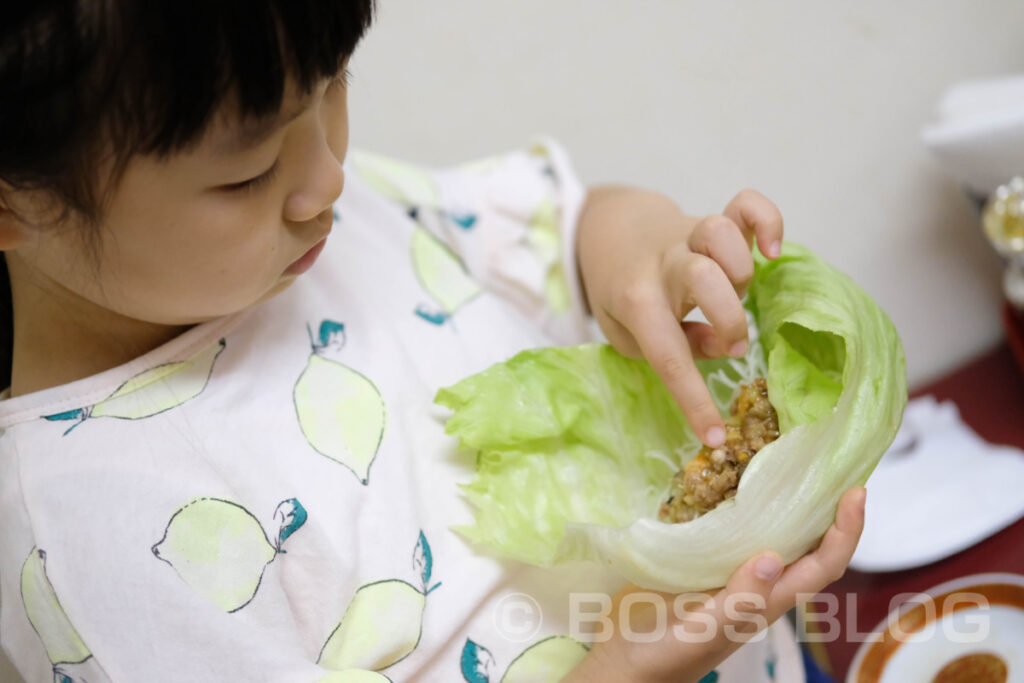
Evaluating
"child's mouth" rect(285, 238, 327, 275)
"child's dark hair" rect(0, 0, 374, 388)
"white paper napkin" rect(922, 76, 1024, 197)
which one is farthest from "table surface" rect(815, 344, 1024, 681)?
"child's dark hair" rect(0, 0, 374, 388)

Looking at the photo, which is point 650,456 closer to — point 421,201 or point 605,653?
point 605,653

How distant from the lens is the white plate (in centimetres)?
81

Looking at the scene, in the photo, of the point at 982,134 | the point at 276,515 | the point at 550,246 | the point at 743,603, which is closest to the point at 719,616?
the point at 743,603

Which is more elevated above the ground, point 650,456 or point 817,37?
point 817,37

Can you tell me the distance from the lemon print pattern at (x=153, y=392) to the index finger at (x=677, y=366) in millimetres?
346

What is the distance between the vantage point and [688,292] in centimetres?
67

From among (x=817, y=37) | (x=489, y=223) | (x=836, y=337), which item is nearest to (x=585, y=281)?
(x=489, y=223)

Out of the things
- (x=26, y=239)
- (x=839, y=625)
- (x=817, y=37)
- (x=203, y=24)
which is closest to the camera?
(x=203, y=24)

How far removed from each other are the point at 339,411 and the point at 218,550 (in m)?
0.15

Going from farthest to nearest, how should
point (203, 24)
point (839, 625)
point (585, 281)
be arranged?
point (839, 625)
point (585, 281)
point (203, 24)

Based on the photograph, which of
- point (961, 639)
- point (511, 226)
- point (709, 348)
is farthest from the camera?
point (511, 226)

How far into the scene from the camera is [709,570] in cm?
60

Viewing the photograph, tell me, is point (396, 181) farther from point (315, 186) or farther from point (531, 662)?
point (531, 662)

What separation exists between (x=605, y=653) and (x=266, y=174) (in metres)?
0.42
